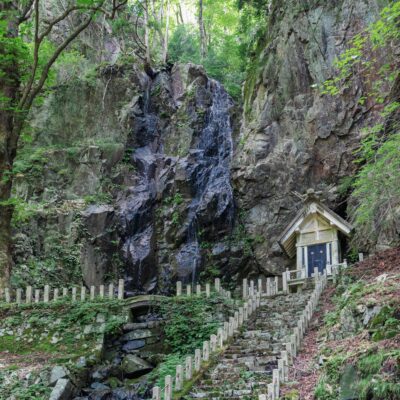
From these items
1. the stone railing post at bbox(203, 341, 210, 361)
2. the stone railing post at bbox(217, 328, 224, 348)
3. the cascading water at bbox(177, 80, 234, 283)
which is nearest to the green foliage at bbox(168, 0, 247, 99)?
the cascading water at bbox(177, 80, 234, 283)

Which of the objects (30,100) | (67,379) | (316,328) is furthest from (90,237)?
(316,328)

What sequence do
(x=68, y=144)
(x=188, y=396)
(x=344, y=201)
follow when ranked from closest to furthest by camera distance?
(x=188, y=396)
(x=344, y=201)
(x=68, y=144)

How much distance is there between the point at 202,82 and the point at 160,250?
10.4 meters

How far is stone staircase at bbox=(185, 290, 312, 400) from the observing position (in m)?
9.57

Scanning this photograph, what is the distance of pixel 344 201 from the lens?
65.5ft

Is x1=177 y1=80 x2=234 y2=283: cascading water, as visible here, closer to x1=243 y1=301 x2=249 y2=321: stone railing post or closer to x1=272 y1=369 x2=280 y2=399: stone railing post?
x1=243 y1=301 x2=249 y2=321: stone railing post

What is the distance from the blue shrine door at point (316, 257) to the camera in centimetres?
1981

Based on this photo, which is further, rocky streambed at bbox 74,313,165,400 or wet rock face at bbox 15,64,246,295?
wet rock face at bbox 15,64,246,295

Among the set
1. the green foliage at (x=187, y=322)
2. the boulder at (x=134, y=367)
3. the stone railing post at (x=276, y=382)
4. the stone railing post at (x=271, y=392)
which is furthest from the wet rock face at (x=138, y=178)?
the stone railing post at (x=271, y=392)

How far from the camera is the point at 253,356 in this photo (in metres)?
11.0

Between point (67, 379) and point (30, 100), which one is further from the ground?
point (30, 100)

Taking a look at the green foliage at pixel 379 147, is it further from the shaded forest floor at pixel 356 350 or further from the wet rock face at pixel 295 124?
the wet rock face at pixel 295 124

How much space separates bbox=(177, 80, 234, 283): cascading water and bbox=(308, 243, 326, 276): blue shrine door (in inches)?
161

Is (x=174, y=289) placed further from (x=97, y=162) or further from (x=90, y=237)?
(x=97, y=162)
